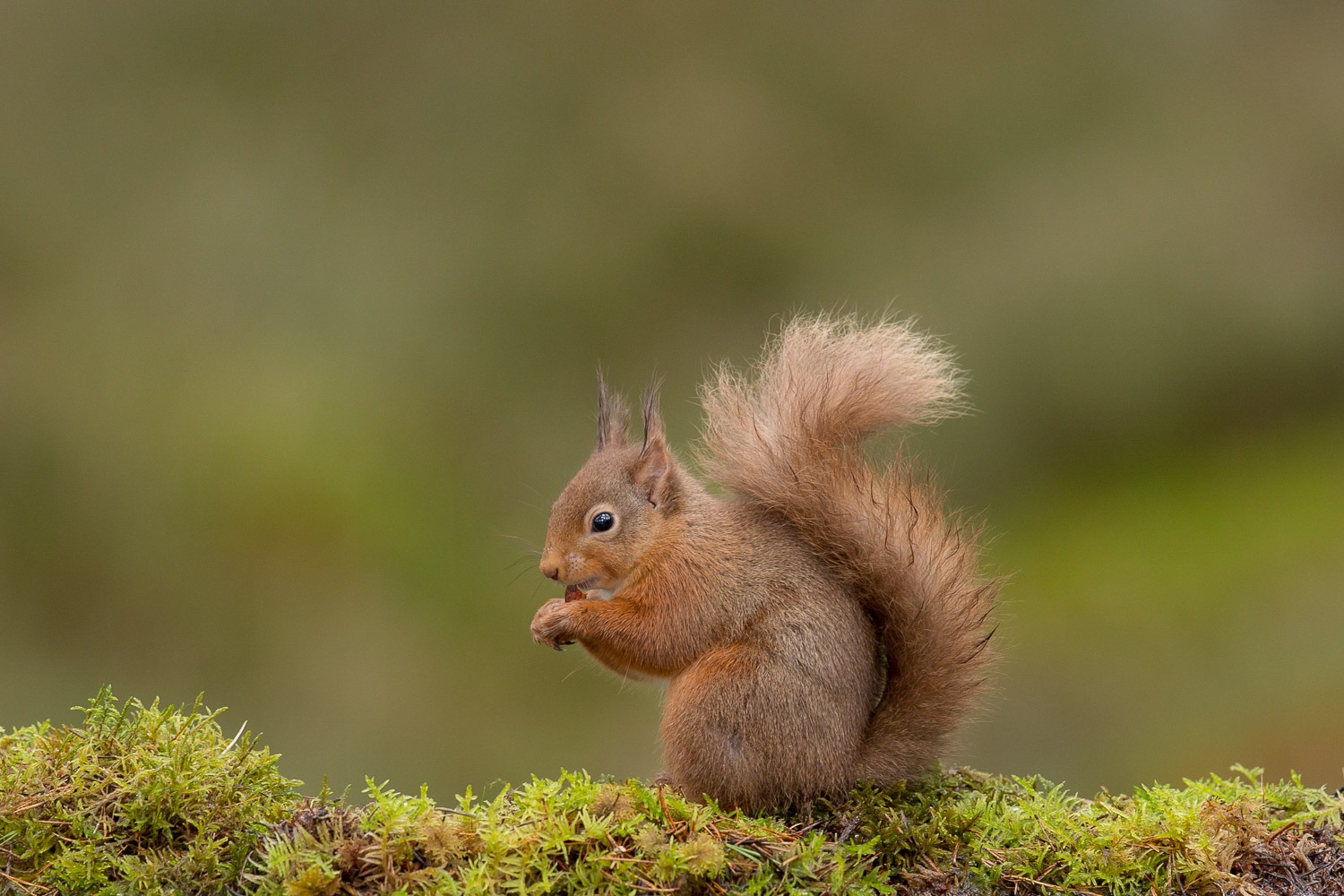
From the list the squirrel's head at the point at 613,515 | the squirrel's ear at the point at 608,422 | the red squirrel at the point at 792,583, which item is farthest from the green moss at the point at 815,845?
the squirrel's ear at the point at 608,422

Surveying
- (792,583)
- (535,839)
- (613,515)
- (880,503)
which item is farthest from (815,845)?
(613,515)

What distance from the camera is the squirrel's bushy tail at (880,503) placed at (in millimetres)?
1903

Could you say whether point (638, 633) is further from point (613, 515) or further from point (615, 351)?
point (615, 351)

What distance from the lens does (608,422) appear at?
2.46 metres

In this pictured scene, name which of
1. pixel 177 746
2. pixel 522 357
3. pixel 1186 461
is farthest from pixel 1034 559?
pixel 177 746

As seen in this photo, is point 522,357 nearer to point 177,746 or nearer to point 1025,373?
point 1025,373

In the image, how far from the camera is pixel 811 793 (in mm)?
1832

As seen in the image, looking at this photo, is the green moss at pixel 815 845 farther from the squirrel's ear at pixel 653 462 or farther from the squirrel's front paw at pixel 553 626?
the squirrel's ear at pixel 653 462

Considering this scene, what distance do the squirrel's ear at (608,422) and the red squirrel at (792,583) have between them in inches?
8.4

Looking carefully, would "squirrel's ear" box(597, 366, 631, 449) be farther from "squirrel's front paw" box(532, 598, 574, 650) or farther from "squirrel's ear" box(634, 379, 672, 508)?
"squirrel's front paw" box(532, 598, 574, 650)

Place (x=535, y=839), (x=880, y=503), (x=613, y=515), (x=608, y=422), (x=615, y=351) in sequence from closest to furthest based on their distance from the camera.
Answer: (x=535, y=839)
(x=880, y=503)
(x=613, y=515)
(x=608, y=422)
(x=615, y=351)

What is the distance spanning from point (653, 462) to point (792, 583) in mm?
421

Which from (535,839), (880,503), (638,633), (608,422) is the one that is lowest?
(535,839)

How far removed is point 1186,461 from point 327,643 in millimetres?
3374
